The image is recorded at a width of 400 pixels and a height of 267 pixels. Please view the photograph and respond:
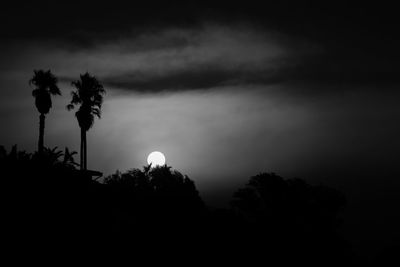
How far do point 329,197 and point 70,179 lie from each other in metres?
35.3

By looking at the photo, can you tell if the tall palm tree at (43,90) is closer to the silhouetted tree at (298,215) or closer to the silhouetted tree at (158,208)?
the silhouetted tree at (158,208)

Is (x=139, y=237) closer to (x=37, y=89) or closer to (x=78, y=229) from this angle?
(x=78, y=229)

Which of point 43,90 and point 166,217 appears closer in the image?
point 166,217

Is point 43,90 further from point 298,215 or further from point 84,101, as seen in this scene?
point 298,215

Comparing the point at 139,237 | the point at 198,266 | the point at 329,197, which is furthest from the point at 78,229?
the point at 329,197

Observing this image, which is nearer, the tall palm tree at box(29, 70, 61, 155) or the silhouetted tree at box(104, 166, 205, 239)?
the silhouetted tree at box(104, 166, 205, 239)

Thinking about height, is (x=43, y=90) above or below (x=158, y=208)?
above

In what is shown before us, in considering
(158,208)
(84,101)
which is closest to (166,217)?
(158,208)

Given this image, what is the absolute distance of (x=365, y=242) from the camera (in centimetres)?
17400

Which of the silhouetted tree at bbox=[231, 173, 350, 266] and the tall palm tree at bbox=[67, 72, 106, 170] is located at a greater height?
the tall palm tree at bbox=[67, 72, 106, 170]

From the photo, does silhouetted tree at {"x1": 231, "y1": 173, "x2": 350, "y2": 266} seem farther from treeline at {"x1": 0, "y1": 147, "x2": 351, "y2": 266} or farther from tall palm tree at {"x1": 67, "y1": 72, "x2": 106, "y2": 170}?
tall palm tree at {"x1": 67, "y1": 72, "x2": 106, "y2": 170}

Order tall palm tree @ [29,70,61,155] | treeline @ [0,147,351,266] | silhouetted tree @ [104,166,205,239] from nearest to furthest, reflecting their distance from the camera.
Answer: treeline @ [0,147,351,266], silhouetted tree @ [104,166,205,239], tall palm tree @ [29,70,61,155]

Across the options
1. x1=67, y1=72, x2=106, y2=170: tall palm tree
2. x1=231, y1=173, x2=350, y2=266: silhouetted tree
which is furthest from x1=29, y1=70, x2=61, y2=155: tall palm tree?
x1=231, y1=173, x2=350, y2=266: silhouetted tree

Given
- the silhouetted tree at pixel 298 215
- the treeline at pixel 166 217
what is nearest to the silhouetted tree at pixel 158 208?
the treeline at pixel 166 217
